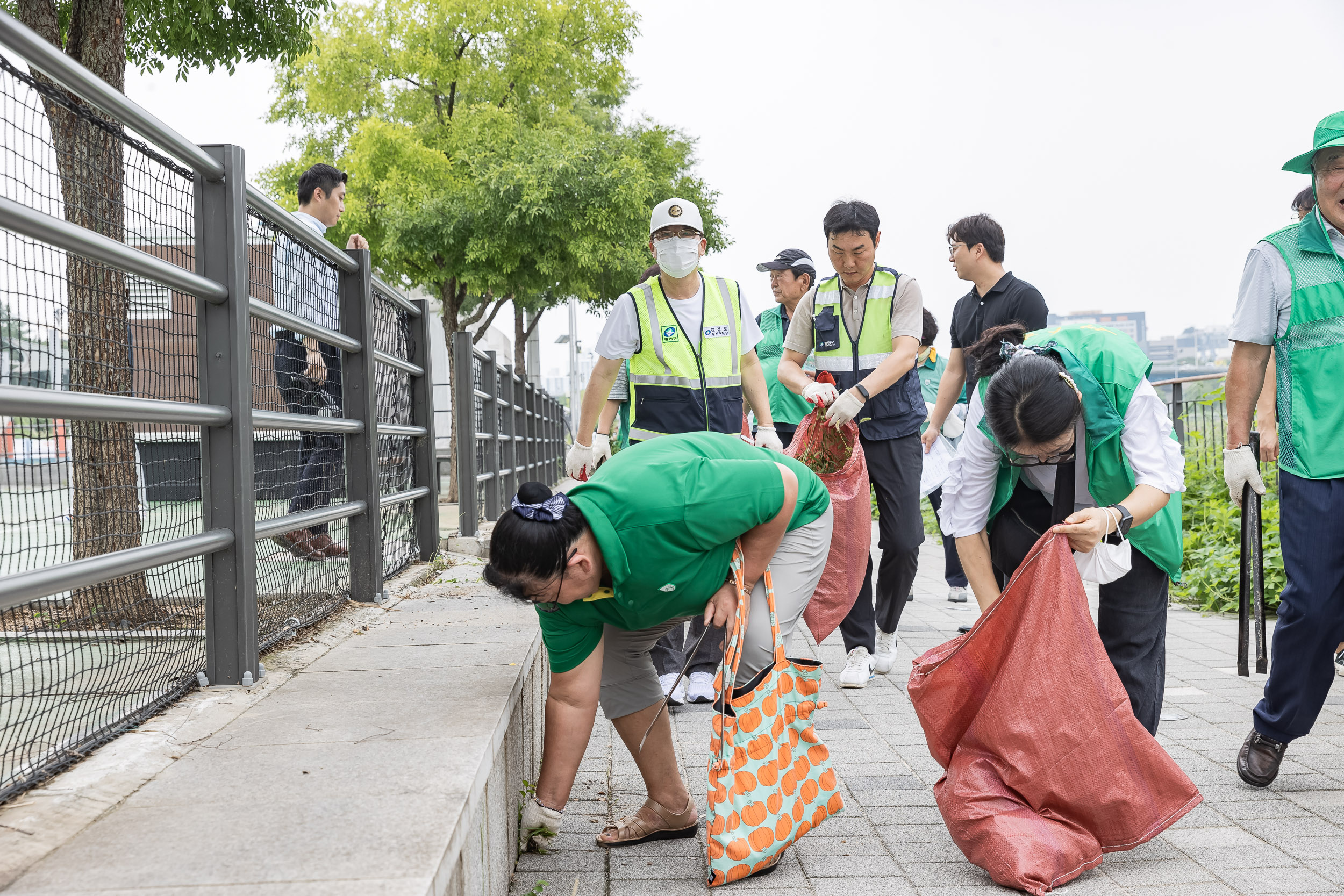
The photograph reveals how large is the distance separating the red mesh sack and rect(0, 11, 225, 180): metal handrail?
2.33 m

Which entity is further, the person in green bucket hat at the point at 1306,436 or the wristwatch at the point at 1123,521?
the person in green bucket hat at the point at 1306,436

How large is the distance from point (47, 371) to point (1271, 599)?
6.42 metres

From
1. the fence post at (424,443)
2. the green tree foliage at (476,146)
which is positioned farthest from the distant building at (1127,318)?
the fence post at (424,443)

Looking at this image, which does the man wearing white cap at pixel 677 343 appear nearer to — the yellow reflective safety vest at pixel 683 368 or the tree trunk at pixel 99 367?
the yellow reflective safety vest at pixel 683 368

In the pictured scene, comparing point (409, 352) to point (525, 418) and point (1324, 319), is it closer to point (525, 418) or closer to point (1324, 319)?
point (1324, 319)

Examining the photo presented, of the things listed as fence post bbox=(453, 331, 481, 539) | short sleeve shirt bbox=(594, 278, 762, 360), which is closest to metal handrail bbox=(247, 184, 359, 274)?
short sleeve shirt bbox=(594, 278, 762, 360)

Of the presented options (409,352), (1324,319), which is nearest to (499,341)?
(409,352)

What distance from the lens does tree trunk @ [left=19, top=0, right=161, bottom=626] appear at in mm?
2613

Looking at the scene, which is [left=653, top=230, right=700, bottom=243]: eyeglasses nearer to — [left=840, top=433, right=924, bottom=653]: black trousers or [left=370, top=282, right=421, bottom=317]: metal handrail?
[left=840, top=433, right=924, bottom=653]: black trousers

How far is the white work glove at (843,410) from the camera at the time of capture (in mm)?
4348

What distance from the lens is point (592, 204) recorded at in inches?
553

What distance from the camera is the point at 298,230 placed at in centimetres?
387

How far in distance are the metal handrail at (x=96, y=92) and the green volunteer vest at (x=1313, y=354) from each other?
121 inches

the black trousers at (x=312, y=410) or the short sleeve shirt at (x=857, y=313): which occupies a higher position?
the short sleeve shirt at (x=857, y=313)
